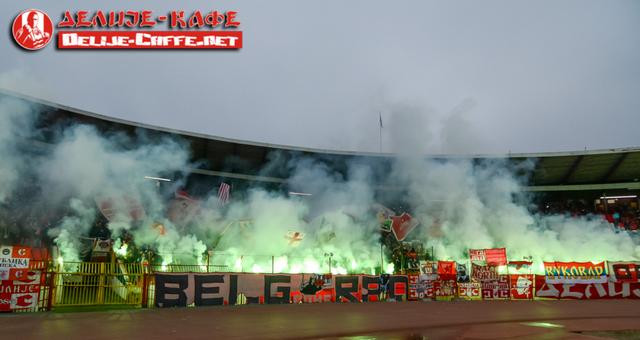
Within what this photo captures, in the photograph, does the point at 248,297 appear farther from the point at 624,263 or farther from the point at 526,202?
the point at 526,202

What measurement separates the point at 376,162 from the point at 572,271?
45.2 ft

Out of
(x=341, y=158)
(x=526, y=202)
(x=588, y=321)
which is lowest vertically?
(x=588, y=321)

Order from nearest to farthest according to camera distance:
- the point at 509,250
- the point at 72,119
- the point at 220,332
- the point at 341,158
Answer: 1. the point at 220,332
2. the point at 72,119
3. the point at 509,250
4. the point at 341,158

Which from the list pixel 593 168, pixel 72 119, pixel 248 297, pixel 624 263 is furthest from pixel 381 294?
pixel 593 168

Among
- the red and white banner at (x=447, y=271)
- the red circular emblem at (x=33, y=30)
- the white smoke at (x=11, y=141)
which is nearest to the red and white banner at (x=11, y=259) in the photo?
the white smoke at (x=11, y=141)

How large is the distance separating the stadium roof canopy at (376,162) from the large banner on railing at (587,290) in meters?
11.0

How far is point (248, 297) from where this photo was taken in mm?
17531

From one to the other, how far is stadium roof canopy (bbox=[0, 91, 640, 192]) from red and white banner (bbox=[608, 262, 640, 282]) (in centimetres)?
1062

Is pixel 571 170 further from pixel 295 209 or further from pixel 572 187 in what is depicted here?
pixel 295 209

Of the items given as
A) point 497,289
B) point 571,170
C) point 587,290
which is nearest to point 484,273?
point 497,289

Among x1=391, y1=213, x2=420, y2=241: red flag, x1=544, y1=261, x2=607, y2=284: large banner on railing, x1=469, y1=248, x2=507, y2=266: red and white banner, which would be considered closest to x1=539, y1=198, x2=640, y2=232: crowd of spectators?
x1=544, y1=261, x2=607, y2=284: large banner on railing

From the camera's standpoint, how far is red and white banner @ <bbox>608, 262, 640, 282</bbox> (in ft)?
69.7

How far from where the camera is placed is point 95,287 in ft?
49.5

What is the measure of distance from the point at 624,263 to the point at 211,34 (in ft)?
64.9
